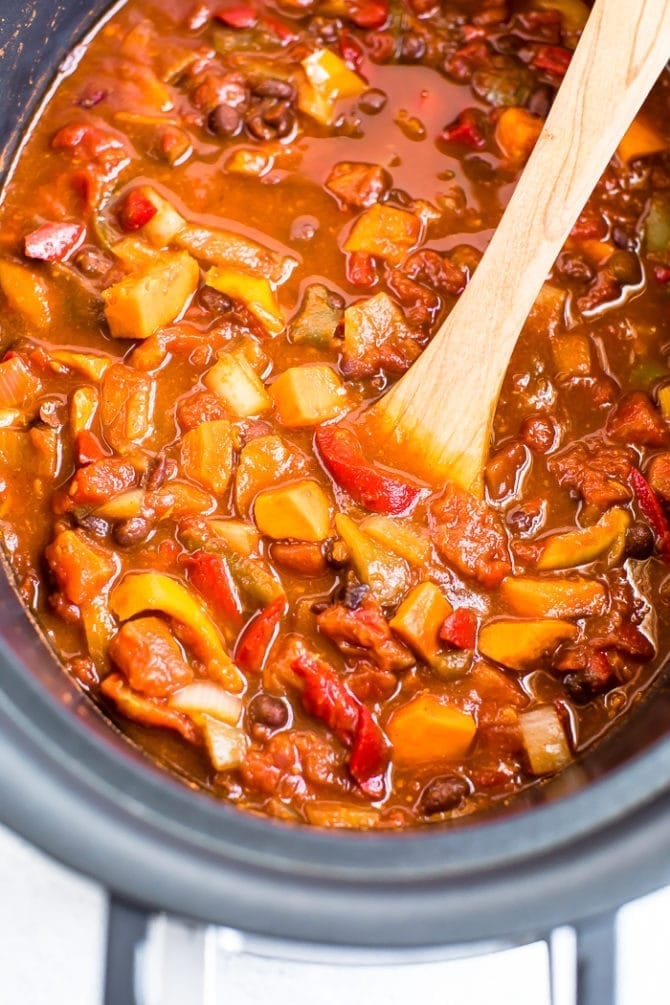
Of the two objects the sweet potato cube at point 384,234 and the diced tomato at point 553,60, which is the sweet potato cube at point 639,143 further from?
the sweet potato cube at point 384,234

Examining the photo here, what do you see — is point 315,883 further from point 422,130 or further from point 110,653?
point 422,130

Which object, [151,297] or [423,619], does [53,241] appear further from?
[423,619]

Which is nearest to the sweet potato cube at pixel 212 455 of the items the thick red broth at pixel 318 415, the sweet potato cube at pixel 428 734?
the thick red broth at pixel 318 415

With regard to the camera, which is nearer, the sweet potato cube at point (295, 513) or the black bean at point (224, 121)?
the sweet potato cube at point (295, 513)

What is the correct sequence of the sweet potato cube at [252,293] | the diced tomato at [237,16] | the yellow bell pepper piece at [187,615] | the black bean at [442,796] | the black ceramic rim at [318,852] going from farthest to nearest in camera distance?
the diced tomato at [237,16], the sweet potato cube at [252,293], the yellow bell pepper piece at [187,615], the black bean at [442,796], the black ceramic rim at [318,852]

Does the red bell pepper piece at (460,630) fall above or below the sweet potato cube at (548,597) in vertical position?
below

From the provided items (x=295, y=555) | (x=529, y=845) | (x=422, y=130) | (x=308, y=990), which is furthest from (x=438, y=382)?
(x=308, y=990)
